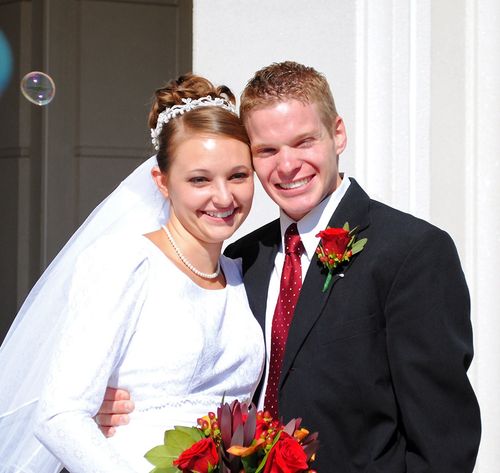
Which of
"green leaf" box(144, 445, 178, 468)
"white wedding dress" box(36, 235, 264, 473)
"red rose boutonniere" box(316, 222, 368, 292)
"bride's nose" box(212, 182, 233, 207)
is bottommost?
"green leaf" box(144, 445, 178, 468)

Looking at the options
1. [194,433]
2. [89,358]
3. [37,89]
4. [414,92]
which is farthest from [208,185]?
[37,89]

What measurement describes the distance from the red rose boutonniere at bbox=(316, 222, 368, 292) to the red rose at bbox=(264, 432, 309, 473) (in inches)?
25.8

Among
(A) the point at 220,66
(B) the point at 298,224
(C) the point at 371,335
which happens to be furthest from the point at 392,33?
(C) the point at 371,335

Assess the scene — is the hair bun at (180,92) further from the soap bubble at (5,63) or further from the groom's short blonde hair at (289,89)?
the soap bubble at (5,63)

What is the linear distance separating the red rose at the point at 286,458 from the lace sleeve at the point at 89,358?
0.43 metres

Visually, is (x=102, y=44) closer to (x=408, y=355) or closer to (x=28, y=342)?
(x=28, y=342)

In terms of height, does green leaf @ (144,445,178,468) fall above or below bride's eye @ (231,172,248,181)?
below

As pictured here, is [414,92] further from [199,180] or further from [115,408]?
[115,408]

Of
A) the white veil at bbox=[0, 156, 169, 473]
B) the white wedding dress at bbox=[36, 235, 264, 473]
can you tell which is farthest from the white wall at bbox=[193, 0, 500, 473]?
the white wedding dress at bbox=[36, 235, 264, 473]

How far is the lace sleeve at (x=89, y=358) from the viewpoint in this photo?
7.92 ft

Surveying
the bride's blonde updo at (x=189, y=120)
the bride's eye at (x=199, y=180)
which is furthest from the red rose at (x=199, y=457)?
the bride's blonde updo at (x=189, y=120)

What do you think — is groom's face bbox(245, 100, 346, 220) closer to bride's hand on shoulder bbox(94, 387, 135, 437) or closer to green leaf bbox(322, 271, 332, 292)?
green leaf bbox(322, 271, 332, 292)

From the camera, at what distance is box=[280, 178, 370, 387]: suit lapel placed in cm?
278

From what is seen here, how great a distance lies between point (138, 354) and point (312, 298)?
21.4 inches
